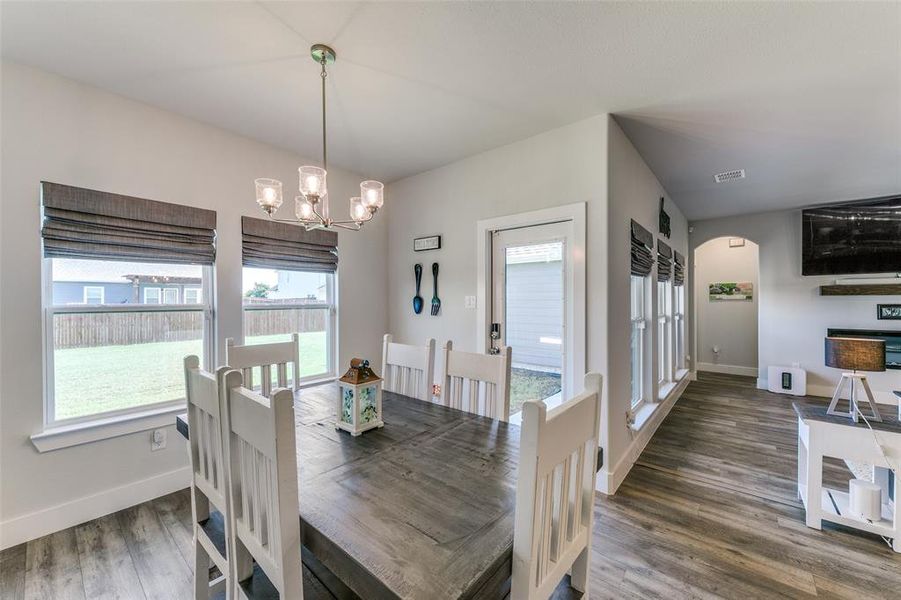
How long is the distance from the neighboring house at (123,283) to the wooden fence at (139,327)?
0.32ft

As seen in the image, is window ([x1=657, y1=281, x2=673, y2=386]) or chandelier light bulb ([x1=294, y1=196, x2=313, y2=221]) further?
window ([x1=657, y1=281, x2=673, y2=386])

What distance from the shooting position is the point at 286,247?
3.07 metres

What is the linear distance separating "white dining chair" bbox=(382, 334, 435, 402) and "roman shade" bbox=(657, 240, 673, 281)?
3.03 metres

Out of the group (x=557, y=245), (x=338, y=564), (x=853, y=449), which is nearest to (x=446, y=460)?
(x=338, y=564)

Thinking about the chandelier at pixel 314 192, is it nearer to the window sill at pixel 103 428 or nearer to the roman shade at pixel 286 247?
the roman shade at pixel 286 247

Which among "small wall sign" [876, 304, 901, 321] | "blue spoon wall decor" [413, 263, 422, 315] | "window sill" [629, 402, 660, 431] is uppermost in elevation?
"blue spoon wall decor" [413, 263, 422, 315]

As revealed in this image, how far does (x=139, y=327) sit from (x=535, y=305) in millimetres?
2841

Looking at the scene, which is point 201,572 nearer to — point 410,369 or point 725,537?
point 410,369

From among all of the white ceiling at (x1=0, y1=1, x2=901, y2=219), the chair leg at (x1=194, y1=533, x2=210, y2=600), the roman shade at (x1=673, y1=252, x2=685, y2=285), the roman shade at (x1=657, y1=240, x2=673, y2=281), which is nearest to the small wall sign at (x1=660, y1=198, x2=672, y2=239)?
the roman shade at (x1=657, y1=240, x2=673, y2=281)

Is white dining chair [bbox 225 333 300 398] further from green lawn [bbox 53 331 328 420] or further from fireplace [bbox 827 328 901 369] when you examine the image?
fireplace [bbox 827 328 901 369]

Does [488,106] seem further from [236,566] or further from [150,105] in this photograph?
[236,566]

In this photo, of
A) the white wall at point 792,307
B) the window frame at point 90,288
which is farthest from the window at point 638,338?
the window frame at point 90,288

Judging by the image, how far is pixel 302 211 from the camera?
1.86 meters

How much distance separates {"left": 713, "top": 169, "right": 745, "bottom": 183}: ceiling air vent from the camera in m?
3.50
